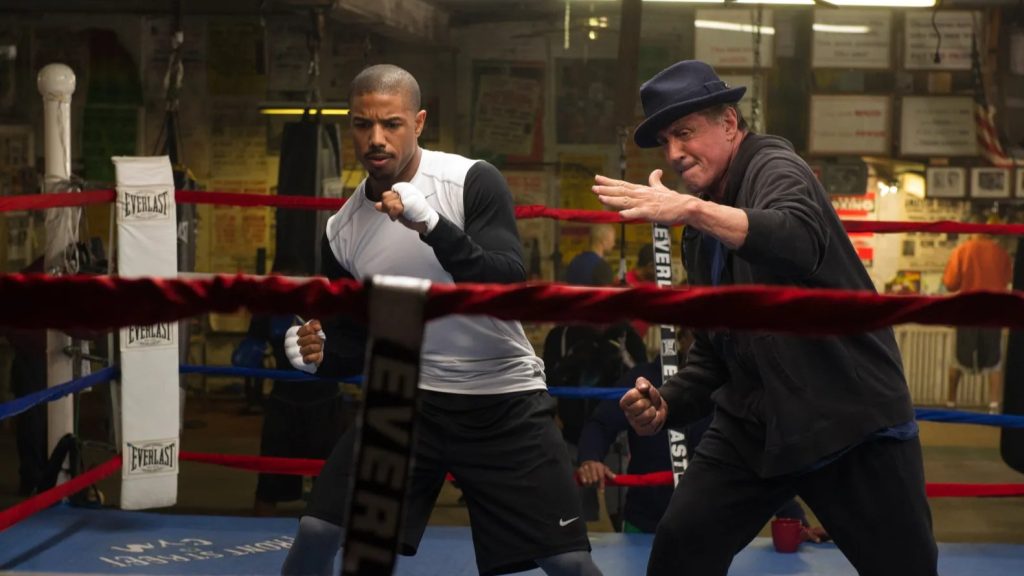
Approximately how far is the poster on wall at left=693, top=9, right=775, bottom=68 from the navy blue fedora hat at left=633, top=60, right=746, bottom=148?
6.69 meters

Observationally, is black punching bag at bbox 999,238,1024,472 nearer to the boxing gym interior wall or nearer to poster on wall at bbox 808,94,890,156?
the boxing gym interior wall

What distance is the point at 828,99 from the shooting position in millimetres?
9164

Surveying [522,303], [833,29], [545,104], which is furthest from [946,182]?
[522,303]

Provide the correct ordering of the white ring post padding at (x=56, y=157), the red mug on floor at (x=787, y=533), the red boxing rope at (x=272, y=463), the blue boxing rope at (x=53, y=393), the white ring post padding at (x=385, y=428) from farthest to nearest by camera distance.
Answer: the white ring post padding at (x=56, y=157), the red boxing rope at (x=272, y=463), the red mug on floor at (x=787, y=533), the blue boxing rope at (x=53, y=393), the white ring post padding at (x=385, y=428)

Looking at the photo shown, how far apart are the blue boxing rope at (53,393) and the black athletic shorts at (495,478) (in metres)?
1.03

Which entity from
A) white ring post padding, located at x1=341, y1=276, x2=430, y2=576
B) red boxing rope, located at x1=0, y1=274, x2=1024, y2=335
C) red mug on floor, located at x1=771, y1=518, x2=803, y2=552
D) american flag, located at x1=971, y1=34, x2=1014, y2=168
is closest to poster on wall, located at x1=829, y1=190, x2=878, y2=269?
american flag, located at x1=971, y1=34, x2=1014, y2=168

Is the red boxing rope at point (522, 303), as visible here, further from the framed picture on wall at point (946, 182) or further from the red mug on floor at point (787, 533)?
the framed picture on wall at point (946, 182)

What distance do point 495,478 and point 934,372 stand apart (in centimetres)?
786

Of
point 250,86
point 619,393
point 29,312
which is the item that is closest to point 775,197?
point 29,312

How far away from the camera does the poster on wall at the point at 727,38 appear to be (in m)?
8.81

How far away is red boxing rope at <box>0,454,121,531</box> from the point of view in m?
3.21

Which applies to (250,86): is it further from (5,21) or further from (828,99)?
(828,99)

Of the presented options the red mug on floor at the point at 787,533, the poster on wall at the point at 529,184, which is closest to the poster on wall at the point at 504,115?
the poster on wall at the point at 529,184

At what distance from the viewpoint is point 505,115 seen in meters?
9.48
